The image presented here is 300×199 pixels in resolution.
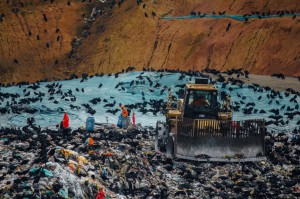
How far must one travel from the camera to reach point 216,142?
52.4ft

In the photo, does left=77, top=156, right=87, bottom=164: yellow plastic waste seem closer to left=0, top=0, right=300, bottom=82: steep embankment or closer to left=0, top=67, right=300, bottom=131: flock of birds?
left=0, top=67, right=300, bottom=131: flock of birds

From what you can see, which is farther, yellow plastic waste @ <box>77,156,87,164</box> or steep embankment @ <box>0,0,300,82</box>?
steep embankment @ <box>0,0,300,82</box>

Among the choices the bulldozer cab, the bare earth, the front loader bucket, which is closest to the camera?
the front loader bucket

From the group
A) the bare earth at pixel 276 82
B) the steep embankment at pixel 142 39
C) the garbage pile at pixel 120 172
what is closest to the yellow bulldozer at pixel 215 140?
the garbage pile at pixel 120 172

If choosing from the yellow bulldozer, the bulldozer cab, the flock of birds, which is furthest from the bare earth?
the yellow bulldozer

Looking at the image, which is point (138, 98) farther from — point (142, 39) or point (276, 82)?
point (142, 39)

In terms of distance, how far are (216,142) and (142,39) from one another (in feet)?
111

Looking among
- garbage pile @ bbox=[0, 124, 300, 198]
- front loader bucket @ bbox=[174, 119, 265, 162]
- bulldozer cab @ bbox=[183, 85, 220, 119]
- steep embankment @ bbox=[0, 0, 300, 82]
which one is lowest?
garbage pile @ bbox=[0, 124, 300, 198]

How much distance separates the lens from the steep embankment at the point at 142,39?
41.4m

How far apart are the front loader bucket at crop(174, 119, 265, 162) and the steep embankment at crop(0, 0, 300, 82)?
21.8 m

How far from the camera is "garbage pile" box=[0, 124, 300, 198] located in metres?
12.0

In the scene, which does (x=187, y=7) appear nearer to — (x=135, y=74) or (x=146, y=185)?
(x=135, y=74)

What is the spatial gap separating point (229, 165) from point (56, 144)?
573 cm

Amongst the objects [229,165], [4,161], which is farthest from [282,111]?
[4,161]
